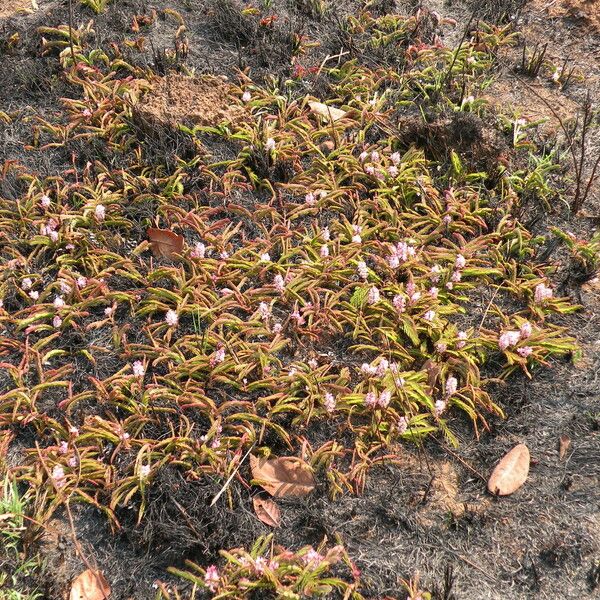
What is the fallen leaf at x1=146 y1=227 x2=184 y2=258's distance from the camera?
5.02 meters

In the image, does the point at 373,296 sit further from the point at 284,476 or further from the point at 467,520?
the point at 467,520

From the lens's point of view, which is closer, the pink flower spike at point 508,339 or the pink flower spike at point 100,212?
the pink flower spike at point 508,339

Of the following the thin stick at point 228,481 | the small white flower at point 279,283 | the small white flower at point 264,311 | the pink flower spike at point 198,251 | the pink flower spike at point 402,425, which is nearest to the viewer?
the thin stick at point 228,481

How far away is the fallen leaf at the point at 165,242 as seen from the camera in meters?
5.02

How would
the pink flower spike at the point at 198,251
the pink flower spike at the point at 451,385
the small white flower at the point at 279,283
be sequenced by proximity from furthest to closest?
the pink flower spike at the point at 198,251, the small white flower at the point at 279,283, the pink flower spike at the point at 451,385

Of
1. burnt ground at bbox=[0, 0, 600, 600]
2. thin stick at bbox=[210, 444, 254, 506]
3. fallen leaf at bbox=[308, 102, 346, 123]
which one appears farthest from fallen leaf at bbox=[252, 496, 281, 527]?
fallen leaf at bbox=[308, 102, 346, 123]

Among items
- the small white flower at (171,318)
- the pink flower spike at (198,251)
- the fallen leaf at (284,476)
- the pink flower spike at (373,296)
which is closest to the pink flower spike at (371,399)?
the fallen leaf at (284,476)

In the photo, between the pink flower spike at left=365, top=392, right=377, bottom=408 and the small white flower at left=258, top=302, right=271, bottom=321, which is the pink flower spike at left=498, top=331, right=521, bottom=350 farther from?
the small white flower at left=258, top=302, right=271, bottom=321

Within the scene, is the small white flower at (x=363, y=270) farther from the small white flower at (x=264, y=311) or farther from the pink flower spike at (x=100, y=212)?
the pink flower spike at (x=100, y=212)

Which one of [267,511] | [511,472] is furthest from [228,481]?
[511,472]

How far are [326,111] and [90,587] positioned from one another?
3834mm

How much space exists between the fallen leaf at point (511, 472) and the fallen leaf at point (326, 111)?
2.94m

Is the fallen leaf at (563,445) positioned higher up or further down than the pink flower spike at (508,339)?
further down

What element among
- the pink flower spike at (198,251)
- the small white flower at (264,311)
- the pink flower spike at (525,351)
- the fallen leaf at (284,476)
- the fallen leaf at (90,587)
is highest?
the pink flower spike at (525,351)
